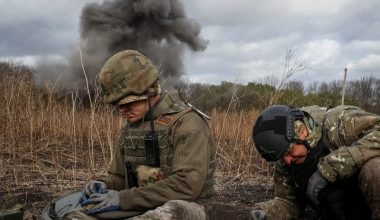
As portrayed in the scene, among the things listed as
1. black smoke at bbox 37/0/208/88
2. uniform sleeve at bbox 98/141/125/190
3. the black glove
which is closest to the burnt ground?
the black glove

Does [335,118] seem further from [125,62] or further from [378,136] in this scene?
[125,62]

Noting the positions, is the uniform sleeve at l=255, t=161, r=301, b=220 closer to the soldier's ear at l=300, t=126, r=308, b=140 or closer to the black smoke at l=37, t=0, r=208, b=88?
the soldier's ear at l=300, t=126, r=308, b=140

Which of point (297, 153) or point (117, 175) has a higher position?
point (297, 153)

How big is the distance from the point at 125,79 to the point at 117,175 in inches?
31.8

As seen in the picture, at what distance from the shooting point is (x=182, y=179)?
246 centimetres

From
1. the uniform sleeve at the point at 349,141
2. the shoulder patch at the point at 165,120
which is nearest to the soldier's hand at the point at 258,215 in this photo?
the uniform sleeve at the point at 349,141

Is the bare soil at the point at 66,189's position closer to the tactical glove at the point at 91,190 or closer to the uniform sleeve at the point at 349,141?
the uniform sleeve at the point at 349,141

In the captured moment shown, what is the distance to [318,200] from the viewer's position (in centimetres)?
276

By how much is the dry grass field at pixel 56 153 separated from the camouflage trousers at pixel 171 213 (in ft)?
6.39

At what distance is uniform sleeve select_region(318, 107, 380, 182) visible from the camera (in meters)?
2.64

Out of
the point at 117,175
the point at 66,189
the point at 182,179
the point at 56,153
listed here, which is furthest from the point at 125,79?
the point at 56,153

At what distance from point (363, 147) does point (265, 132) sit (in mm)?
571

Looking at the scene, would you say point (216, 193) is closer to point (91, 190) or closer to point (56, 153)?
point (56, 153)

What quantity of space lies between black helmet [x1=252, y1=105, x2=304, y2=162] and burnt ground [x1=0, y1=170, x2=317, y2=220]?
103cm
